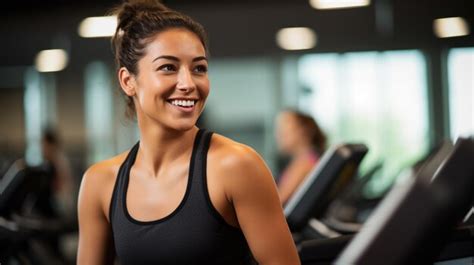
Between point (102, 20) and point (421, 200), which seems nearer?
point (421, 200)

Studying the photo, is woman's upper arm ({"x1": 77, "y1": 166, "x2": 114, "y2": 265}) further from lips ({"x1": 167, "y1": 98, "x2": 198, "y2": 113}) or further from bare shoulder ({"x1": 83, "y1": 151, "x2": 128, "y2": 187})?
lips ({"x1": 167, "y1": 98, "x2": 198, "y2": 113})

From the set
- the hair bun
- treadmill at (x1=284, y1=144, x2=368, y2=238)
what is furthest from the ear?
treadmill at (x1=284, y1=144, x2=368, y2=238)

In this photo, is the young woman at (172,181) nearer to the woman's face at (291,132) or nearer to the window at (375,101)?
the woman's face at (291,132)

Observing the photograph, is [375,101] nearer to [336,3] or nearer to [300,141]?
[336,3]

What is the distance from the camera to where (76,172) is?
10.4 metres

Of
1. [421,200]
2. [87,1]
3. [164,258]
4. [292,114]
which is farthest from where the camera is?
[87,1]

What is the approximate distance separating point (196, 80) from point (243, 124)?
842 centimetres

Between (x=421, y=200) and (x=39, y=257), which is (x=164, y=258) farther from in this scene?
Answer: (x=39, y=257)

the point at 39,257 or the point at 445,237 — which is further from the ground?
the point at 445,237

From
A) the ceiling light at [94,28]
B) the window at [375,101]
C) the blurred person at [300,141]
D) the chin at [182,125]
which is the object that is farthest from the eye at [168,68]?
the ceiling light at [94,28]

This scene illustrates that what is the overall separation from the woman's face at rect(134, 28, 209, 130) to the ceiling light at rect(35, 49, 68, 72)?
892 cm

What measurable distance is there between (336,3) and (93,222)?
8297mm

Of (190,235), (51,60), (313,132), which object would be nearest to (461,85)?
(51,60)

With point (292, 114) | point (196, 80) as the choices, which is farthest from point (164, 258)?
point (292, 114)
